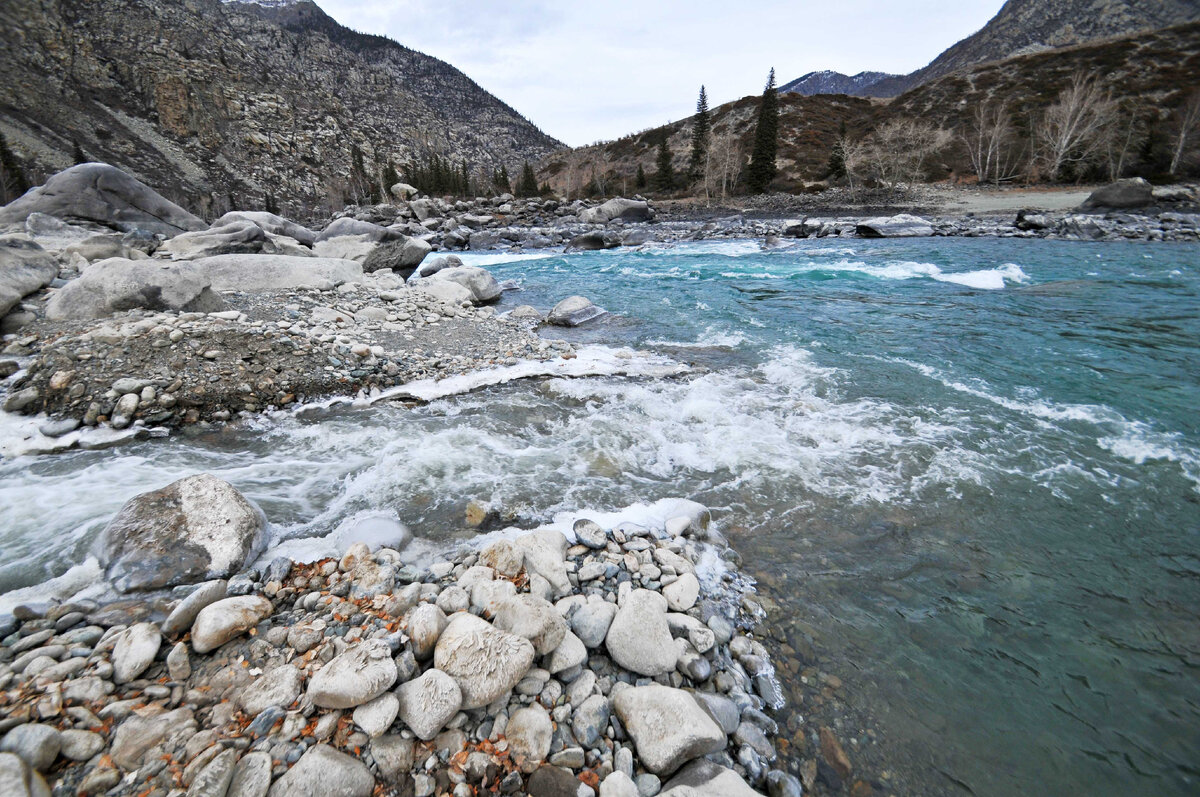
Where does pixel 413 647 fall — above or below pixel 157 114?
below

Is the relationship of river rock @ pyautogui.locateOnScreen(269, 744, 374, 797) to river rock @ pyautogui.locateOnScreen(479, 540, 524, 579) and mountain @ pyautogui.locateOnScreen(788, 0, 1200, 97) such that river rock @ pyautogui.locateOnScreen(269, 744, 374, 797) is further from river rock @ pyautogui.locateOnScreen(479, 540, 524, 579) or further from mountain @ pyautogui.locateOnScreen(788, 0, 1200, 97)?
mountain @ pyautogui.locateOnScreen(788, 0, 1200, 97)

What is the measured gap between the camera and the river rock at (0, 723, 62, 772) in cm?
164

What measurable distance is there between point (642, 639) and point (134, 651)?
7.92ft

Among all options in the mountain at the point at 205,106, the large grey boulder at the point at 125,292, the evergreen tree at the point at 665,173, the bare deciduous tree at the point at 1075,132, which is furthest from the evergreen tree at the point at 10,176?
the bare deciduous tree at the point at 1075,132

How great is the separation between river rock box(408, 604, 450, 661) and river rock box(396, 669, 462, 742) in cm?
17

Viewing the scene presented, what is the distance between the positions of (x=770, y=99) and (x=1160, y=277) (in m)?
47.2

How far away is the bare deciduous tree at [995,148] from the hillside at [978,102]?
1.34 meters

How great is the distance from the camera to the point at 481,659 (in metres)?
2.20

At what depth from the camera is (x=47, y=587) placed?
108 inches

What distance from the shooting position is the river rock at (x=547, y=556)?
9.57ft

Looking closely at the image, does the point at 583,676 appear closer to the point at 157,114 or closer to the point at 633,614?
the point at 633,614

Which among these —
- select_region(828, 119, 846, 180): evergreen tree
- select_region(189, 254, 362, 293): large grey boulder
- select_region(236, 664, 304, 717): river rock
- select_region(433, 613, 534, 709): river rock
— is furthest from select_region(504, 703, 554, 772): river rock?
select_region(828, 119, 846, 180): evergreen tree

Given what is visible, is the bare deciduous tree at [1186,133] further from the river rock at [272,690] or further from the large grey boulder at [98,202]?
the large grey boulder at [98,202]

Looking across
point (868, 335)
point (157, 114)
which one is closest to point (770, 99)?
point (868, 335)
